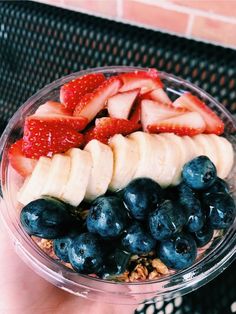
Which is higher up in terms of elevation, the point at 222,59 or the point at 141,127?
the point at 222,59

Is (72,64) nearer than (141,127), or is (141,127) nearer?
(141,127)

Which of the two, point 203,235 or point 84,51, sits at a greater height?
point 84,51

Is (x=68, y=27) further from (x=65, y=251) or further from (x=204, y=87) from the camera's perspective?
(x=65, y=251)

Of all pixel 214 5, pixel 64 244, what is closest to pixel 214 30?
pixel 214 5

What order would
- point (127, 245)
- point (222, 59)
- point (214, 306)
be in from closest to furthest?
point (127, 245) → point (214, 306) → point (222, 59)

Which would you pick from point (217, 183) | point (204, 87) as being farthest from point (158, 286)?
point (204, 87)

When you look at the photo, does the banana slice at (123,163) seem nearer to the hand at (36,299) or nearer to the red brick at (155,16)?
the hand at (36,299)

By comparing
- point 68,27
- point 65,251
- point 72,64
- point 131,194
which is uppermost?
point 68,27

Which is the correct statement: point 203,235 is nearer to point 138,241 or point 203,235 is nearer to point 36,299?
point 138,241
